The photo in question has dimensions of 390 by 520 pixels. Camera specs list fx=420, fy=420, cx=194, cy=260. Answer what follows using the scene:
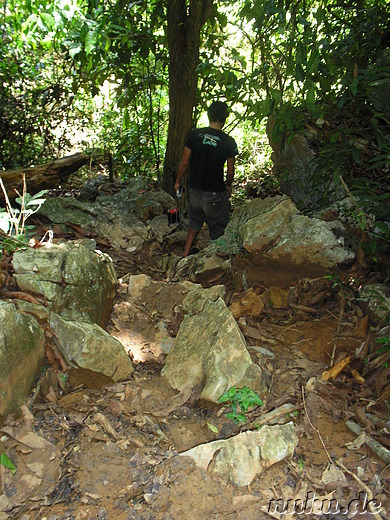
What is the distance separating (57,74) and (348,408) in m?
7.97

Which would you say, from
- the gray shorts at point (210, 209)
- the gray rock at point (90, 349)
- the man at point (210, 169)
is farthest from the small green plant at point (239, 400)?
the gray shorts at point (210, 209)

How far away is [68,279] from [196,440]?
1.54 metres

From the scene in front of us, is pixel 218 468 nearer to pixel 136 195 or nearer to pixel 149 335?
pixel 149 335

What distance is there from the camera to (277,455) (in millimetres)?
2283

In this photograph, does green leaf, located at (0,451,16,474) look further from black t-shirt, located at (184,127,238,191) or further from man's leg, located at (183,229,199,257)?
black t-shirt, located at (184,127,238,191)

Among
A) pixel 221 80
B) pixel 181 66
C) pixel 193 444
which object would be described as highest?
pixel 181 66

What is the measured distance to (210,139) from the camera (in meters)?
5.12

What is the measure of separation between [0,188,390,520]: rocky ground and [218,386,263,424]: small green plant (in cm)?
5

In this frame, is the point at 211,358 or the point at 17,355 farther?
the point at 211,358

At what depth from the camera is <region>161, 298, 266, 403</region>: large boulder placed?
8.99 feet

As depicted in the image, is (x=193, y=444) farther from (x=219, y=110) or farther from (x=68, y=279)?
(x=219, y=110)

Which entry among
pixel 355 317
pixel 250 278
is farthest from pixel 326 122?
pixel 355 317

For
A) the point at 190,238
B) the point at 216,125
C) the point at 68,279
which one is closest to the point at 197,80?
the point at 216,125

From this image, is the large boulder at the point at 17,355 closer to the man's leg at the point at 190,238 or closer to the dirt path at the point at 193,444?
the dirt path at the point at 193,444
